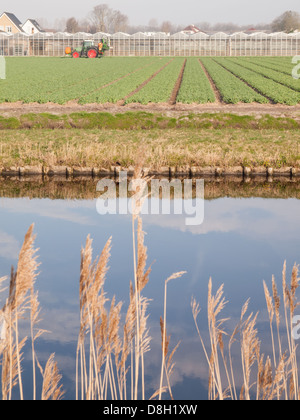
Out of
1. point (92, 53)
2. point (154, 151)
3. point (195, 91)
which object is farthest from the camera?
point (92, 53)

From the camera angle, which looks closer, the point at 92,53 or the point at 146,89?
the point at 146,89

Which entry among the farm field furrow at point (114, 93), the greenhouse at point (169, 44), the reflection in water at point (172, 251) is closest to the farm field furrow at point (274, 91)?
the farm field furrow at point (114, 93)

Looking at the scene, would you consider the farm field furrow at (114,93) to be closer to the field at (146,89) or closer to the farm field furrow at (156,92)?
the field at (146,89)

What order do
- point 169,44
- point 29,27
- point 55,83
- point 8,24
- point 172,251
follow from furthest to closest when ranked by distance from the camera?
point 29,27 < point 8,24 < point 169,44 < point 55,83 < point 172,251

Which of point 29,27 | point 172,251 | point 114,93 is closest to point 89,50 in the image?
point 114,93

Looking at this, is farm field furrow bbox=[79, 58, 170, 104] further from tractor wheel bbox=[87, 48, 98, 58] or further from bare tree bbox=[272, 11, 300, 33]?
bare tree bbox=[272, 11, 300, 33]

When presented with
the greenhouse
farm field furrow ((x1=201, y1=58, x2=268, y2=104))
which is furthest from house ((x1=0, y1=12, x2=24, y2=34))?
farm field furrow ((x1=201, y1=58, x2=268, y2=104))

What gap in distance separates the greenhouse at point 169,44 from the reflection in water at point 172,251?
288ft

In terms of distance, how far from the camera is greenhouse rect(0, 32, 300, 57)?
10225cm

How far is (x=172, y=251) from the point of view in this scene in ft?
40.3

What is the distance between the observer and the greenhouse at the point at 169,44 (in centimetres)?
10225

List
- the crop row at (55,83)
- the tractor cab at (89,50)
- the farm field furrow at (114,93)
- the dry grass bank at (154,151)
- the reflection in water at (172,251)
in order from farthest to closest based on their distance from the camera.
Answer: the tractor cab at (89,50), the crop row at (55,83), the farm field furrow at (114,93), the dry grass bank at (154,151), the reflection in water at (172,251)

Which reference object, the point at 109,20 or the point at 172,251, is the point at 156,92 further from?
the point at 109,20

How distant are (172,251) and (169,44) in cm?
9539
